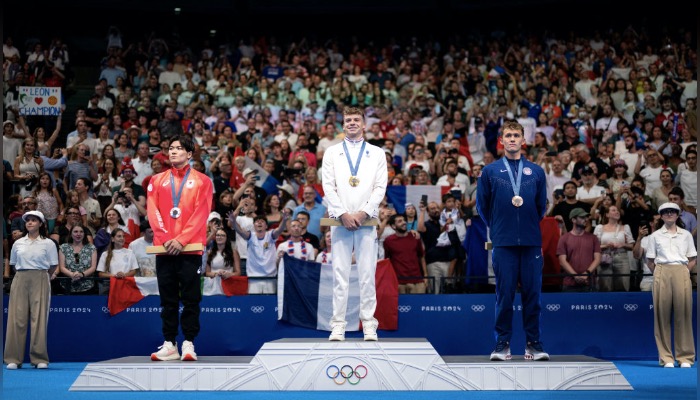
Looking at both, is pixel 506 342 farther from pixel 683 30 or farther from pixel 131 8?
pixel 131 8

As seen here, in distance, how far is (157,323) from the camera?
47.2 ft

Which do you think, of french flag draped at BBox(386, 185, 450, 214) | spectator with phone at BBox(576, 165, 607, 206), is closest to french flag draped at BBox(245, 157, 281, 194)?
french flag draped at BBox(386, 185, 450, 214)

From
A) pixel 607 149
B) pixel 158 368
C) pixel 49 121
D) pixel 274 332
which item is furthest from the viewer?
pixel 49 121

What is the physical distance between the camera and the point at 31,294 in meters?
13.0

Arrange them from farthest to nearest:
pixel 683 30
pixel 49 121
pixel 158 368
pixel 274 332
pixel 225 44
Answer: pixel 225 44 < pixel 683 30 < pixel 49 121 < pixel 274 332 < pixel 158 368

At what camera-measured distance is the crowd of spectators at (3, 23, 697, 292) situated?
49.3 feet

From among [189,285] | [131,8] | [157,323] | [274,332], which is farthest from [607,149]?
[131,8]

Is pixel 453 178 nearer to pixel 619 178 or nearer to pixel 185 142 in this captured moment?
pixel 619 178

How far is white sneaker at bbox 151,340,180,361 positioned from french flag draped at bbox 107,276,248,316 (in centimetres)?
472

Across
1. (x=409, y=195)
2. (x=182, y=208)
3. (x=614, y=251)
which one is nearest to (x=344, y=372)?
(x=182, y=208)

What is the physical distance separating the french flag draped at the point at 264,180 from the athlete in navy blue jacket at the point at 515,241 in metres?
7.62

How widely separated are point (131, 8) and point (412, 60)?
8.22 meters

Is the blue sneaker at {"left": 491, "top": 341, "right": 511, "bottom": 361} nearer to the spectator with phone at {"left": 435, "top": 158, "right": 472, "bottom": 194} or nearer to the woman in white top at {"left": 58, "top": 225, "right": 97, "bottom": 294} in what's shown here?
the spectator with phone at {"left": 435, "top": 158, "right": 472, "bottom": 194}

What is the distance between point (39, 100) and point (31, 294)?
7.18m
